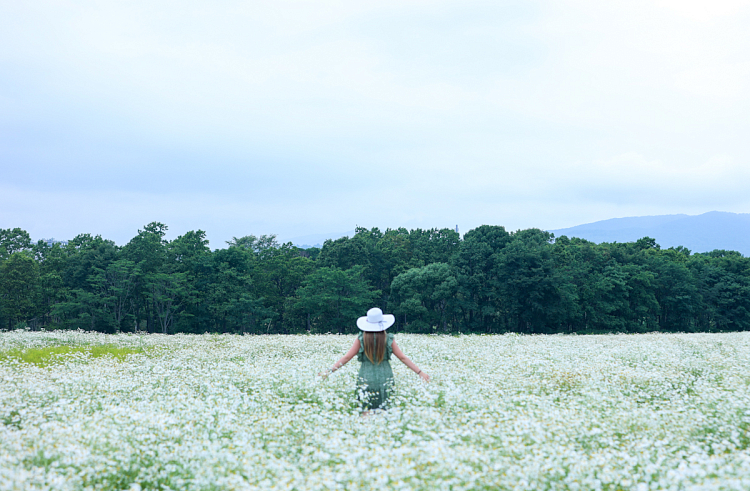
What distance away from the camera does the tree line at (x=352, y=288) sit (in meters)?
46.0

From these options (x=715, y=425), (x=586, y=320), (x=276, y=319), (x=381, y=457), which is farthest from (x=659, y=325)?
(x=381, y=457)

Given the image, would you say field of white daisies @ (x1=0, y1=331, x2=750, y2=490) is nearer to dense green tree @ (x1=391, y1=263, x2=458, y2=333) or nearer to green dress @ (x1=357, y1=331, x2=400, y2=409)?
green dress @ (x1=357, y1=331, x2=400, y2=409)

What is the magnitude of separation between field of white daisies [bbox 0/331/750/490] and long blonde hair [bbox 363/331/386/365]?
2.48 ft

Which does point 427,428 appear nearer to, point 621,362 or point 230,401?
point 230,401

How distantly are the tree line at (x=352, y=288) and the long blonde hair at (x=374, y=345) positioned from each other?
124 ft

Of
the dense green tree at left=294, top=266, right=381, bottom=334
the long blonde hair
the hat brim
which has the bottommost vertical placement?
the dense green tree at left=294, top=266, right=381, bottom=334

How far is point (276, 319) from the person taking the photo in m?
52.8

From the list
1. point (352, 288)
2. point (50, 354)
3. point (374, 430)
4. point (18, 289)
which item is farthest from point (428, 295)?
point (374, 430)

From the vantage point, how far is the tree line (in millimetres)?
46031

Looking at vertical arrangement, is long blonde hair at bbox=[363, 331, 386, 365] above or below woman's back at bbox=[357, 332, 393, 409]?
above

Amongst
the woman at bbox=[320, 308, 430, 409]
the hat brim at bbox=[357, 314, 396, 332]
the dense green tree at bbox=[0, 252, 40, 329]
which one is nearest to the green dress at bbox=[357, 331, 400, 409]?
the woman at bbox=[320, 308, 430, 409]

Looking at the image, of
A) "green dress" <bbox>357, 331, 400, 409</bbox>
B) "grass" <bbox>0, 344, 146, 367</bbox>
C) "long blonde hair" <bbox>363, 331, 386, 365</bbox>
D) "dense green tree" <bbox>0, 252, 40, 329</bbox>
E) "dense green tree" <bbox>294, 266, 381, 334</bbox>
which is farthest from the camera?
"dense green tree" <bbox>294, 266, 381, 334</bbox>

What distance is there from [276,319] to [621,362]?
44.4m

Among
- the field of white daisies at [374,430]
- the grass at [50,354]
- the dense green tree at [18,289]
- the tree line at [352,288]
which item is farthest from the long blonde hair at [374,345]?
the dense green tree at [18,289]
